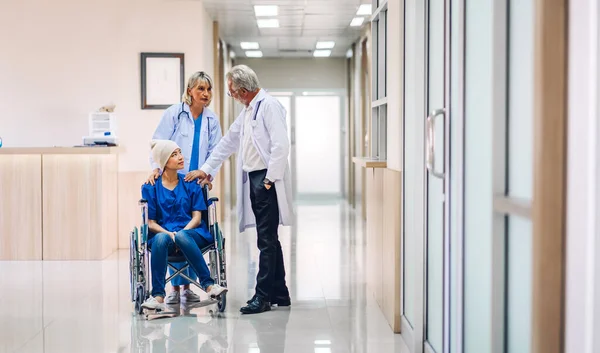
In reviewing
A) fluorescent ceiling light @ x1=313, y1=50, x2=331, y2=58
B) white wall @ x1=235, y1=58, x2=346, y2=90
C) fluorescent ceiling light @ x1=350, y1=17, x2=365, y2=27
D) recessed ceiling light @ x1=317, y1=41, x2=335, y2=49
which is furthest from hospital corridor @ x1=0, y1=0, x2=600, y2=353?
white wall @ x1=235, y1=58, x2=346, y2=90

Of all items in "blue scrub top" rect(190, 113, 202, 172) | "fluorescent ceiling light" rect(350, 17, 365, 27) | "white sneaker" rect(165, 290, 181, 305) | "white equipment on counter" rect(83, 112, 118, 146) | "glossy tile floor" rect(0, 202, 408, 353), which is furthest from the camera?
"fluorescent ceiling light" rect(350, 17, 365, 27)

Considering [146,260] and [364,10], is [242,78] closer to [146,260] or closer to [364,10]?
[146,260]

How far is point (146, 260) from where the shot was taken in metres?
4.40

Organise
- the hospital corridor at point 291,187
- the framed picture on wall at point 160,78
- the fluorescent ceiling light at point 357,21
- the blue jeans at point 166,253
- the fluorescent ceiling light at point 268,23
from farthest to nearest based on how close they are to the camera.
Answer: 1. the fluorescent ceiling light at point 268,23
2. the fluorescent ceiling light at point 357,21
3. the framed picture on wall at point 160,78
4. the blue jeans at point 166,253
5. the hospital corridor at point 291,187

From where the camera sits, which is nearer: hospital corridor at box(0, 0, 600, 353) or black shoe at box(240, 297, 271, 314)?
hospital corridor at box(0, 0, 600, 353)

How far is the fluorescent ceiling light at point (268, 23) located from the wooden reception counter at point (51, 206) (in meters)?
3.74

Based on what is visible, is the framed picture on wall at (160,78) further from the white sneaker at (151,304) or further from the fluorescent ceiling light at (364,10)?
the white sneaker at (151,304)


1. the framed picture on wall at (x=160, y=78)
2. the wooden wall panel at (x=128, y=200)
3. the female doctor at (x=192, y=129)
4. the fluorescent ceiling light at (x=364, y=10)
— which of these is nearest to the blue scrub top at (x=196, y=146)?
the female doctor at (x=192, y=129)

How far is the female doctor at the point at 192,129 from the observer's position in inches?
191

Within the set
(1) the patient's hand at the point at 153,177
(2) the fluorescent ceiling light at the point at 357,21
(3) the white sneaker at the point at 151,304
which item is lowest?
(3) the white sneaker at the point at 151,304

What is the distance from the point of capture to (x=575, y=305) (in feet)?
5.59

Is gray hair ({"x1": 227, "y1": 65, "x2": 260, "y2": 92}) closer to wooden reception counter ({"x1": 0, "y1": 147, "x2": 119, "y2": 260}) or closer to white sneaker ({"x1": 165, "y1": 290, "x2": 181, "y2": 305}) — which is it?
white sneaker ({"x1": 165, "y1": 290, "x2": 181, "y2": 305})

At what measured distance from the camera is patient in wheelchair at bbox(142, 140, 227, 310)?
4.35m

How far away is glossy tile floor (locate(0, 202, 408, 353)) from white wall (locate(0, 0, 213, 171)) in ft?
5.45
